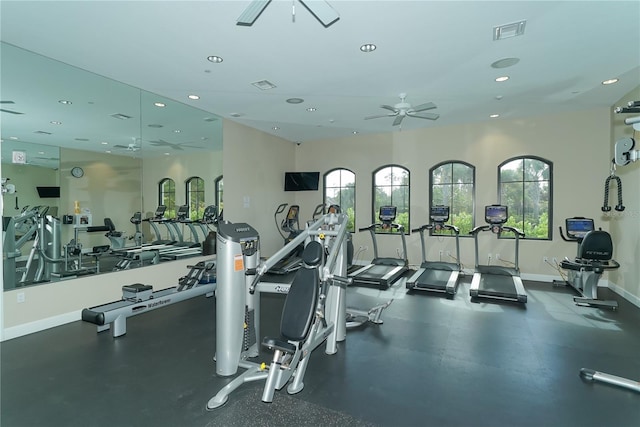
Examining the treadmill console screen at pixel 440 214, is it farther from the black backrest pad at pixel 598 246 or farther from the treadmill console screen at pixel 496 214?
the black backrest pad at pixel 598 246

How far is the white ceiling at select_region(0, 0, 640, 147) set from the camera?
3020 millimetres

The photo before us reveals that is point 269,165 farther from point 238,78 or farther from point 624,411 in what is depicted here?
point 624,411

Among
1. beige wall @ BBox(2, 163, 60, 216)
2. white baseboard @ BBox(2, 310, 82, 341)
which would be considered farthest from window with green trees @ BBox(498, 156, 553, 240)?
beige wall @ BBox(2, 163, 60, 216)

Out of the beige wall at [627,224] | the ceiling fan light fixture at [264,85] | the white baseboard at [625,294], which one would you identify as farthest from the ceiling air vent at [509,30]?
the white baseboard at [625,294]

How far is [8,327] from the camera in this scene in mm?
3699

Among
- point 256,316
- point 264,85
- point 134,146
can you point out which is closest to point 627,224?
point 256,316

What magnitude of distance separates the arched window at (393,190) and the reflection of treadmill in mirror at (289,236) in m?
2.06

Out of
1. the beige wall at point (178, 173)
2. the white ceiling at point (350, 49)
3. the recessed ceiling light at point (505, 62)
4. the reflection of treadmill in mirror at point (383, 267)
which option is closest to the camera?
the white ceiling at point (350, 49)

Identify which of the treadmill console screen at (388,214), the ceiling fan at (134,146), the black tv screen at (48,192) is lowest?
the treadmill console screen at (388,214)

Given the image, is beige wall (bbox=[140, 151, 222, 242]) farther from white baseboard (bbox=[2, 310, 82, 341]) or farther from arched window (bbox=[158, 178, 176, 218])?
white baseboard (bbox=[2, 310, 82, 341])

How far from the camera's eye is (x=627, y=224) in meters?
5.38

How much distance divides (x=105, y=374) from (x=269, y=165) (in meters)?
5.91

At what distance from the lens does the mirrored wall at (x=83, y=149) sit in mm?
3963

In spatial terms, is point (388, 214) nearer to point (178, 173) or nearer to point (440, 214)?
point (440, 214)
